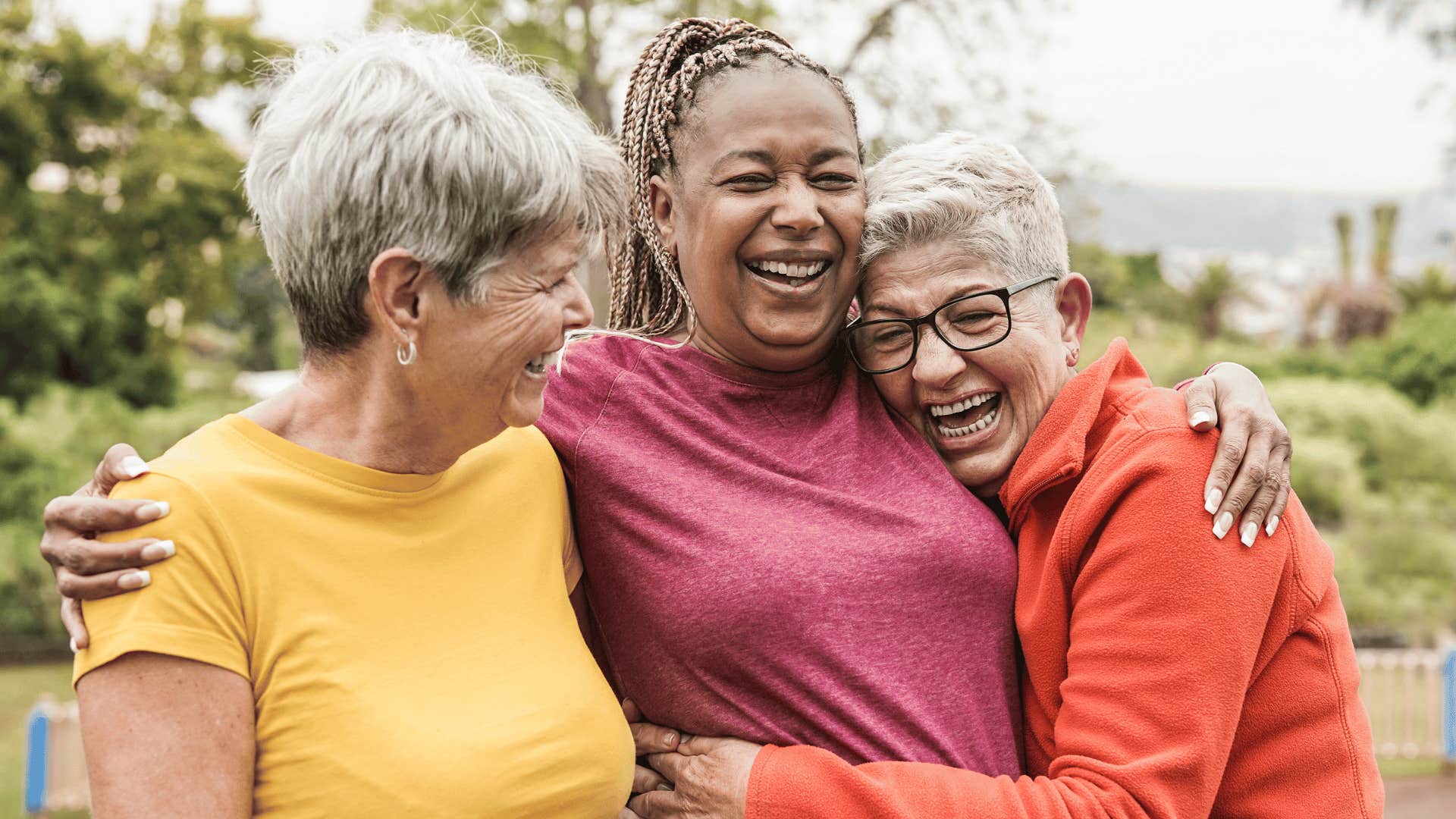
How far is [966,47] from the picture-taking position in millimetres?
12555

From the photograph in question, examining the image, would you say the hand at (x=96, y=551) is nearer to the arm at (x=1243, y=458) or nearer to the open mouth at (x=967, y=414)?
the open mouth at (x=967, y=414)

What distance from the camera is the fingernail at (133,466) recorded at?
175 centimetres

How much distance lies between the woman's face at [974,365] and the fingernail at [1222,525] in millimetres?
508

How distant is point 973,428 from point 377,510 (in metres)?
1.21

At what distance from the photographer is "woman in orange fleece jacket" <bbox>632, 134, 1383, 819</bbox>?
6.51 ft

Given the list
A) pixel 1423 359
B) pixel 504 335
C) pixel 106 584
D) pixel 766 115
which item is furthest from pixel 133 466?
pixel 1423 359

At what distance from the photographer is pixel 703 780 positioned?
7.20 ft

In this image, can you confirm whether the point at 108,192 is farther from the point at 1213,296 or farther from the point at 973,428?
the point at 1213,296

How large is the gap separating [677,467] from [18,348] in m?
14.8

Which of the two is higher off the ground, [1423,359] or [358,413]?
[358,413]

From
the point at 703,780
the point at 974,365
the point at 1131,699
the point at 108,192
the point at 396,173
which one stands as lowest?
the point at 108,192

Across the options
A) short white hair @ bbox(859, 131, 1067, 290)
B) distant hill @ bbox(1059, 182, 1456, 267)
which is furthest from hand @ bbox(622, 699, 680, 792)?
distant hill @ bbox(1059, 182, 1456, 267)

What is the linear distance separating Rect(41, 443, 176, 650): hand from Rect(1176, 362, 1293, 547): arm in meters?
1.66

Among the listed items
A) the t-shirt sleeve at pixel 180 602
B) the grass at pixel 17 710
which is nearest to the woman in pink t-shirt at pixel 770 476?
the t-shirt sleeve at pixel 180 602
